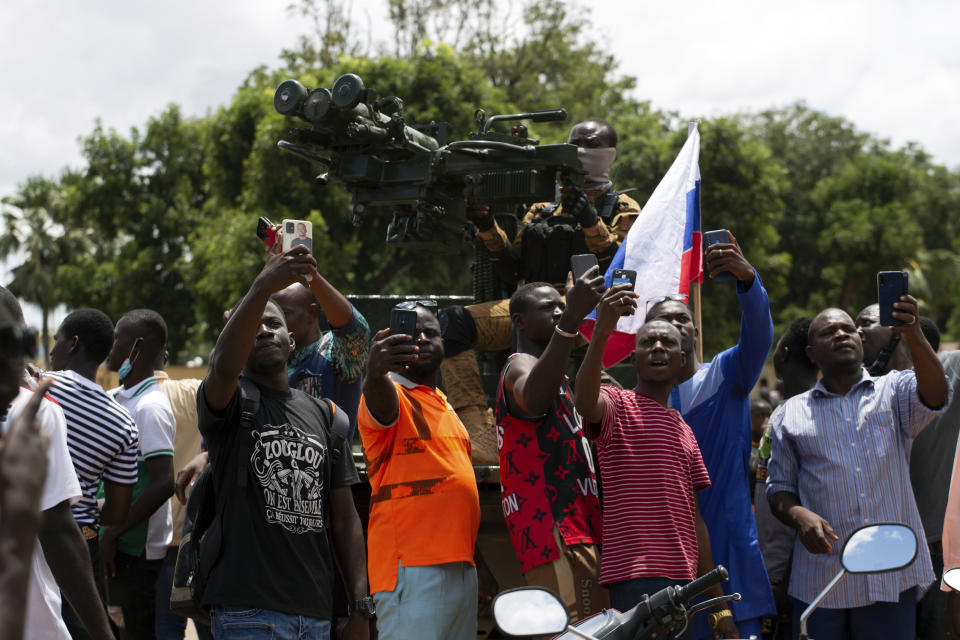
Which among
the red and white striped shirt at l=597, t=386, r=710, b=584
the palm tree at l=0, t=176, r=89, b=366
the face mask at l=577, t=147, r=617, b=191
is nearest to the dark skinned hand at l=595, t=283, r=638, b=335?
the red and white striped shirt at l=597, t=386, r=710, b=584

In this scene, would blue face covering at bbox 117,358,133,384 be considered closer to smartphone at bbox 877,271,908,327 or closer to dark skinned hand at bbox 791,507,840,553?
dark skinned hand at bbox 791,507,840,553

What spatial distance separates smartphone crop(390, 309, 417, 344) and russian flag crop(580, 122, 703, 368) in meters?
1.64

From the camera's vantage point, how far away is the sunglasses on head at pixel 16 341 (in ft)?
4.98

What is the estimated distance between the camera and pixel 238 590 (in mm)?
3391

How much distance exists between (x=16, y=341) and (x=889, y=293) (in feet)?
11.3

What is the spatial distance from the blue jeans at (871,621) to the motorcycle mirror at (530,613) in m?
2.47

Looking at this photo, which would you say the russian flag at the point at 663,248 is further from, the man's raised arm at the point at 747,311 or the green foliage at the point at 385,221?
the green foliage at the point at 385,221

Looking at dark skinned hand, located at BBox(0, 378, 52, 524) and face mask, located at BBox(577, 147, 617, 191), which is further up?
face mask, located at BBox(577, 147, 617, 191)

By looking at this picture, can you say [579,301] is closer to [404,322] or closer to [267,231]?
[404,322]

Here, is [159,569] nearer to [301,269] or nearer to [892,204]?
[301,269]

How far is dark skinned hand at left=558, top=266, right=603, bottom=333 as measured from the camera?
12.3ft

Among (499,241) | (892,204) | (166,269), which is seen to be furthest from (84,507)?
(892,204)

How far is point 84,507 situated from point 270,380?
1130 millimetres

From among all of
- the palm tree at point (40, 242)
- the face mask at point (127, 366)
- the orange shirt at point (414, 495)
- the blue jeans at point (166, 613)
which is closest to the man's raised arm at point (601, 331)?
the orange shirt at point (414, 495)
